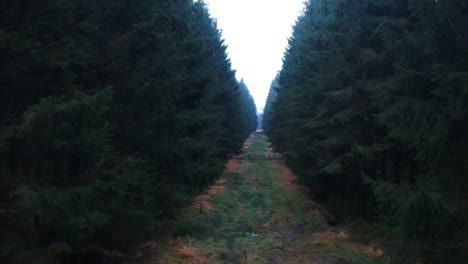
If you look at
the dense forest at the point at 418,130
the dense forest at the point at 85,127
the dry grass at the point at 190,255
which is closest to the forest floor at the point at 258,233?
the dry grass at the point at 190,255

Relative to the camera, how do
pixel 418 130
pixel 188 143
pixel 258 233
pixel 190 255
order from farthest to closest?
pixel 258 233 → pixel 188 143 → pixel 190 255 → pixel 418 130

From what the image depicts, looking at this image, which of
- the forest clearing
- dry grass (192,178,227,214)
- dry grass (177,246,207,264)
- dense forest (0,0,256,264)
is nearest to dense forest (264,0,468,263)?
Result: the forest clearing

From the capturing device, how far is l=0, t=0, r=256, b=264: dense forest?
23.4 ft

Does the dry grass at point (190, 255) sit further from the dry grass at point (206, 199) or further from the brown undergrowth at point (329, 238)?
the dry grass at point (206, 199)

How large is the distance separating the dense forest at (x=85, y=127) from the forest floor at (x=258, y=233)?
1213 millimetres

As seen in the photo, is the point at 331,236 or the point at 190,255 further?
the point at 331,236

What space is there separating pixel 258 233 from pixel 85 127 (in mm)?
8682

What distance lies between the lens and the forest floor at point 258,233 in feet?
38.9

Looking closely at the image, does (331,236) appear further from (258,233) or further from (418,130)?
(418,130)

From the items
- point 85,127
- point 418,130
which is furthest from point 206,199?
point 85,127

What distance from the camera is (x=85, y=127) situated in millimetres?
7582

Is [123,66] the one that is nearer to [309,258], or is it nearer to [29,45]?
[29,45]

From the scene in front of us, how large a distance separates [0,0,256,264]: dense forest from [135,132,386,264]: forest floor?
121 cm

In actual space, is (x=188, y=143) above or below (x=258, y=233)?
above
